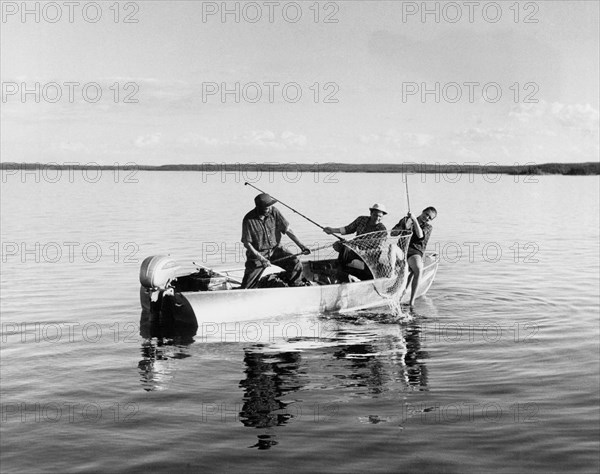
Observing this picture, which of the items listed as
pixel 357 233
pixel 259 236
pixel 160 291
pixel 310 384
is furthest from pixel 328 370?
pixel 357 233

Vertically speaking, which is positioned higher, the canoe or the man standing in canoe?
the man standing in canoe

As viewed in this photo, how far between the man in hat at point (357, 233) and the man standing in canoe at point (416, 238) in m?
0.46

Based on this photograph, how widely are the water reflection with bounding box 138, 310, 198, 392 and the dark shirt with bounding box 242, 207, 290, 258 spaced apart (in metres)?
1.68

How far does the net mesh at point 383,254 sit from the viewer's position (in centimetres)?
1354

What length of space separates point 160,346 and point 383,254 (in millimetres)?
4656

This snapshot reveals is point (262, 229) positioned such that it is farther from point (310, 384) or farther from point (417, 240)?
point (310, 384)

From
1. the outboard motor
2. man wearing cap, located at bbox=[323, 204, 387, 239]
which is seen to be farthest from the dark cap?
the outboard motor

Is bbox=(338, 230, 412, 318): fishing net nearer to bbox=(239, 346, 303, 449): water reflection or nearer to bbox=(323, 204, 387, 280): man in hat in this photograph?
bbox=(323, 204, 387, 280): man in hat

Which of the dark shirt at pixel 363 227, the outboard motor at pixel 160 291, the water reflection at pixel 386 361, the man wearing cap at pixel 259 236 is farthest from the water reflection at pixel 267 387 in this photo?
the dark shirt at pixel 363 227

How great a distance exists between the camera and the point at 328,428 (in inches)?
304

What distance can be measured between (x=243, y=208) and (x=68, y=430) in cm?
3842

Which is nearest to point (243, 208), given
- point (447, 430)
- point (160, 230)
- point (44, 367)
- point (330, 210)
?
point (330, 210)

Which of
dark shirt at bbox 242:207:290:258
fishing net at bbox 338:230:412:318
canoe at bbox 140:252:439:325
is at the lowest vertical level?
canoe at bbox 140:252:439:325

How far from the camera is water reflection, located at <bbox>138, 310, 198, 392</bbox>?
31.9 feet
